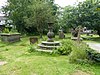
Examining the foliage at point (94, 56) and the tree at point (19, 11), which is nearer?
the foliage at point (94, 56)

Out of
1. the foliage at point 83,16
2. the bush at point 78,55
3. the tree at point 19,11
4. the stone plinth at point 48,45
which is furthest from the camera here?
the tree at point 19,11

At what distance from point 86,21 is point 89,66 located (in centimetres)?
1751

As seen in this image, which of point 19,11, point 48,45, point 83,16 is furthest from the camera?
point 19,11

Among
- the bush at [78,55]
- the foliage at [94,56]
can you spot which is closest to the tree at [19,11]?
the bush at [78,55]

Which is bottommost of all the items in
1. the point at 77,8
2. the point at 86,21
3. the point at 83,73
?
the point at 83,73

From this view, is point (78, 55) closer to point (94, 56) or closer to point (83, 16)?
point (94, 56)

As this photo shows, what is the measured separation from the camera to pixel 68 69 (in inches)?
323

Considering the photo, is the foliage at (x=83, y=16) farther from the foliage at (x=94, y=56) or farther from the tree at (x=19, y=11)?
the foliage at (x=94, y=56)

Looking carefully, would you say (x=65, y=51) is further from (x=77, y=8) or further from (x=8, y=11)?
(x=8, y=11)

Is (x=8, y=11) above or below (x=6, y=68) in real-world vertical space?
above

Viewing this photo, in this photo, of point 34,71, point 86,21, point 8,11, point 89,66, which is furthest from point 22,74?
point 8,11

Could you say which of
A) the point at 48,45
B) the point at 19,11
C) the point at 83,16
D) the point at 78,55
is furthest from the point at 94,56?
the point at 19,11

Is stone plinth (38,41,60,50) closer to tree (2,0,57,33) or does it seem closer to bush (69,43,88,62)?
Result: bush (69,43,88,62)

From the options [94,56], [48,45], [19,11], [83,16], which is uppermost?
[19,11]
